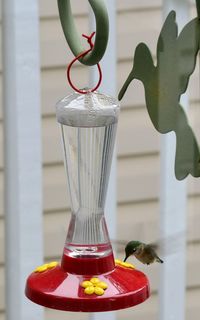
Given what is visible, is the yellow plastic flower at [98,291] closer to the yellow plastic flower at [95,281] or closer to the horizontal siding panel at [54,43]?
the yellow plastic flower at [95,281]

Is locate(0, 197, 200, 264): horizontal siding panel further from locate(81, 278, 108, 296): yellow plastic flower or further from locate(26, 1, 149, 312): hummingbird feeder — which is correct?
locate(81, 278, 108, 296): yellow plastic flower

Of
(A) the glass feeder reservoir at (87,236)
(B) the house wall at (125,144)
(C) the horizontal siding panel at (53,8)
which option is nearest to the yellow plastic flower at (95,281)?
(A) the glass feeder reservoir at (87,236)

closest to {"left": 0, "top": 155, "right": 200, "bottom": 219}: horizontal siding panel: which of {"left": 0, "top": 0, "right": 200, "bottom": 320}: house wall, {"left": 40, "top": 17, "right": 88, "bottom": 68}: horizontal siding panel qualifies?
{"left": 0, "top": 0, "right": 200, "bottom": 320}: house wall

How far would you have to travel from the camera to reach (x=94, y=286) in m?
1.01

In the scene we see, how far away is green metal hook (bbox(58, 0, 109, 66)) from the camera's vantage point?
3.37 ft

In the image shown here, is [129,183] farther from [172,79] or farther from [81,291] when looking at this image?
[81,291]

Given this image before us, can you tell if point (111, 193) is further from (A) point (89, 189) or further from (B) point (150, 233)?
(A) point (89, 189)

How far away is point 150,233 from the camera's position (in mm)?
1989

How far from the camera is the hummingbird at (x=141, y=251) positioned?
129cm

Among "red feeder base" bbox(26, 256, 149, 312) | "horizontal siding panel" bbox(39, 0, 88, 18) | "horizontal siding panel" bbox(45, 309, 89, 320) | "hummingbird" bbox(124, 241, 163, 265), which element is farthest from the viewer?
"horizontal siding panel" bbox(45, 309, 89, 320)

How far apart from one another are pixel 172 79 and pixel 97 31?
49 centimetres

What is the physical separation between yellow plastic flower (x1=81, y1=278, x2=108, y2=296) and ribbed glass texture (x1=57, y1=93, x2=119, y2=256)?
0.04 m

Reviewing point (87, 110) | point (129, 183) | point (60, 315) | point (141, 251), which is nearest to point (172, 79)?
point (141, 251)

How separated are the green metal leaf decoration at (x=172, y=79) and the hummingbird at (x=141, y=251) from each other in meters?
0.19
